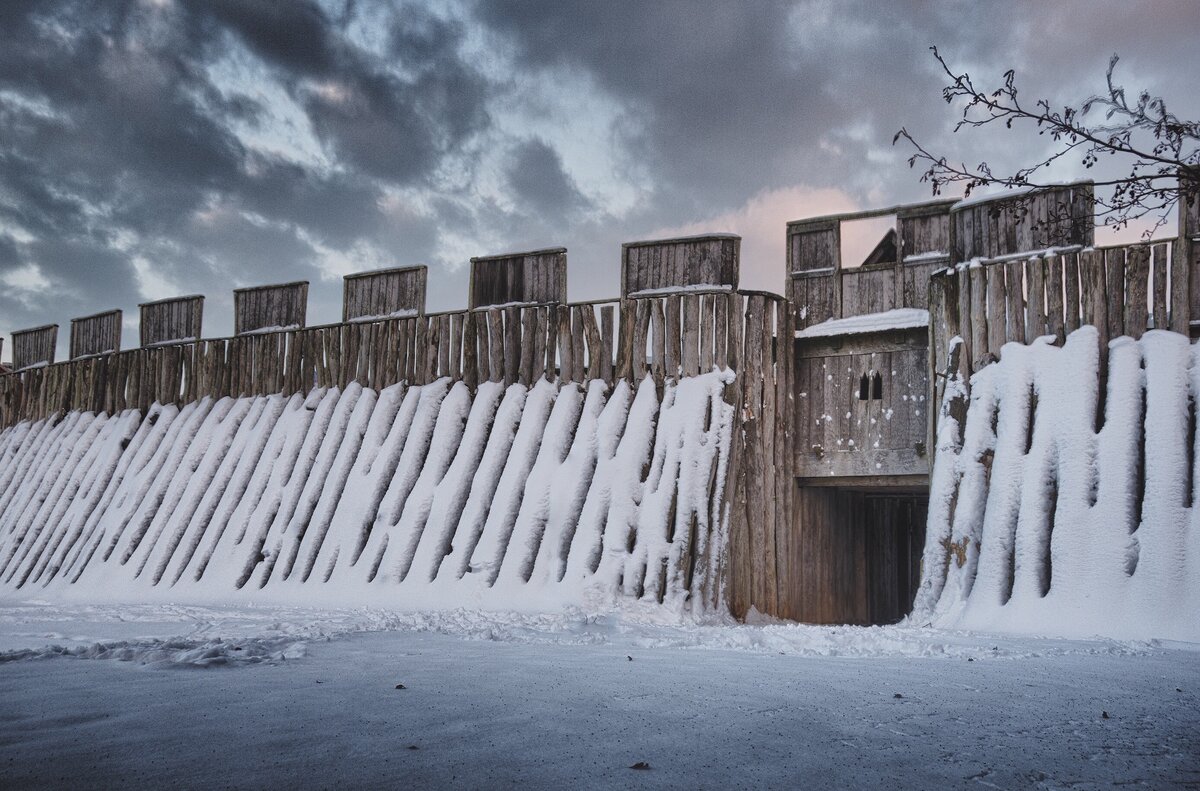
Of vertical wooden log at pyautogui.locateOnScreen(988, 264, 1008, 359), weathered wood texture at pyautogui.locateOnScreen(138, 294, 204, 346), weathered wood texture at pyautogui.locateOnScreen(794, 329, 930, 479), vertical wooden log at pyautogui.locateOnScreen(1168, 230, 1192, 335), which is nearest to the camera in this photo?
vertical wooden log at pyautogui.locateOnScreen(1168, 230, 1192, 335)

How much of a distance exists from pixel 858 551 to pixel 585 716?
8502mm

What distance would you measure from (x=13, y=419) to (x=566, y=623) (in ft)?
44.5

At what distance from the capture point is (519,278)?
11664mm

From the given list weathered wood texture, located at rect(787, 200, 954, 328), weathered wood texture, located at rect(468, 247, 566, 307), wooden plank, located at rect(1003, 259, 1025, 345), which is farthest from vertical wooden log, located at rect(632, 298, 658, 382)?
wooden plank, located at rect(1003, 259, 1025, 345)

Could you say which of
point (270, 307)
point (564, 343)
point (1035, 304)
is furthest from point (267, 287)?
point (1035, 304)

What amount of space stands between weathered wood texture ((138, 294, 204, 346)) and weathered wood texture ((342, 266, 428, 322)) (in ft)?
9.90

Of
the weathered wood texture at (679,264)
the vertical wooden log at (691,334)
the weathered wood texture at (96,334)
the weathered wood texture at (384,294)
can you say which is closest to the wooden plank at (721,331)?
the vertical wooden log at (691,334)

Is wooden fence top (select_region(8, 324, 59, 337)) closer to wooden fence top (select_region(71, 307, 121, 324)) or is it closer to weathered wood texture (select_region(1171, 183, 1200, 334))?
wooden fence top (select_region(71, 307, 121, 324))

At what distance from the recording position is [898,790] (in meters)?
2.49

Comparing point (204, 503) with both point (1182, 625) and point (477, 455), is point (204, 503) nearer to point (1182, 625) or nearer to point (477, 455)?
point (477, 455)

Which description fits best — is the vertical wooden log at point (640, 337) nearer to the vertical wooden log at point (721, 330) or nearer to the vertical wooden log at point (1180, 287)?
the vertical wooden log at point (721, 330)

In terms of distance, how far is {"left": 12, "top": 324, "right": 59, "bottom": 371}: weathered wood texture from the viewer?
1673 centimetres

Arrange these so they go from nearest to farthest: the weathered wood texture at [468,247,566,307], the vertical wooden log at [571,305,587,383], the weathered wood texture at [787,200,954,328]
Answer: the vertical wooden log at [571,305,587,383] < the weathered wood texture at [468,247,566,307] < the weathered wood texture at [787,200,954,328]

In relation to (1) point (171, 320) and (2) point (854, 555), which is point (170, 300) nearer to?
(1) point (171, 320)
